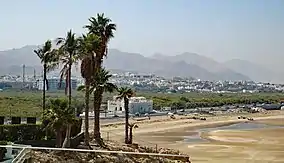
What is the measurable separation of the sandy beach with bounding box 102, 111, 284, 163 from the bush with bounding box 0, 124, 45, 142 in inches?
616

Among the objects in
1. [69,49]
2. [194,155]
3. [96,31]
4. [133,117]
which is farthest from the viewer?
[133,117]

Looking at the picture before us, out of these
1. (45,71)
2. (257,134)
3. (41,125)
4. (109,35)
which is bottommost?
(257,134)

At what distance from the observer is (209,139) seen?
57156 millimetres

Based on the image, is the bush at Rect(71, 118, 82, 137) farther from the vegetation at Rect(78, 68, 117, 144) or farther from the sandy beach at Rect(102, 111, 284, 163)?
the sandy beach at Rect(102, 111, 284, 163)

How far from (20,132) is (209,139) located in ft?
112

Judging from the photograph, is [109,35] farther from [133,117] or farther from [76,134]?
[133,117]

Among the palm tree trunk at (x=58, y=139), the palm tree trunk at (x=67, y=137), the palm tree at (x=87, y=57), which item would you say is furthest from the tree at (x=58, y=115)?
the palm tree at (x=87, y=57)

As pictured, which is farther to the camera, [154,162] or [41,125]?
[41,125]

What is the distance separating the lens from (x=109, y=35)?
113 ft

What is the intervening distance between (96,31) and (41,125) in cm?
958

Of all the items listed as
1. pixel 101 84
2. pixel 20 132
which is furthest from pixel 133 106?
pixel 20 132

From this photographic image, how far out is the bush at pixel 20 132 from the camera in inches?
1022

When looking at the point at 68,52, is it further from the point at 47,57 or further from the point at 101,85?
the point at 47,57

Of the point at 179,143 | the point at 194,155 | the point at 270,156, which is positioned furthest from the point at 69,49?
the point at 179,143
